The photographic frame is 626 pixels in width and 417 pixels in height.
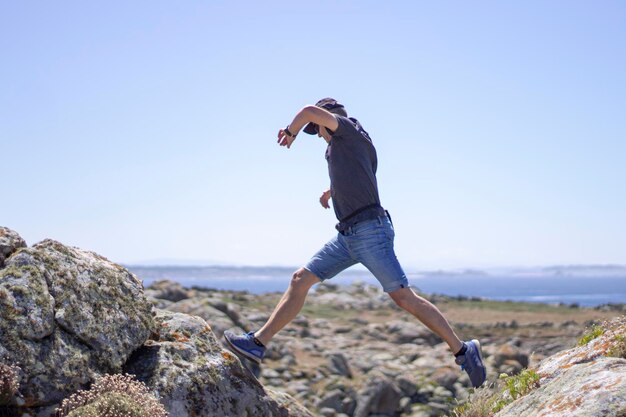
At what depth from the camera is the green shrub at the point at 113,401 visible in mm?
5695

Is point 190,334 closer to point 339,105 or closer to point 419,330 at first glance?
point 339,105

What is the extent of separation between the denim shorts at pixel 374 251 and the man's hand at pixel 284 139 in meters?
1.02

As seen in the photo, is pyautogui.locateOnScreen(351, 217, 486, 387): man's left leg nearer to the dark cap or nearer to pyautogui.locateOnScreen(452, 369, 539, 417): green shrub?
pyautogui.locateOnScreen(452, 369, 539, 417): green shrub

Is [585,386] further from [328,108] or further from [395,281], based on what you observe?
[328,108]

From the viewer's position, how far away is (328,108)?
8.00 metres

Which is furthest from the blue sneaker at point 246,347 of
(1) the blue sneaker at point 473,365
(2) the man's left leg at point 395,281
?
(1) the blue sneaker at point 473,365

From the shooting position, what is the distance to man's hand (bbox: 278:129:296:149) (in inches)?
289

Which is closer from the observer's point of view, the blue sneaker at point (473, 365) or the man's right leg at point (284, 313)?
the blue sneaker at point (473, 365)

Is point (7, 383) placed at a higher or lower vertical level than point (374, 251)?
lower

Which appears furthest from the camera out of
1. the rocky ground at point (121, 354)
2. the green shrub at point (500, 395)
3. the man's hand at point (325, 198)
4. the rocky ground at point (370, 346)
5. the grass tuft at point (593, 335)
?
the rocky ground at point (370, 346)

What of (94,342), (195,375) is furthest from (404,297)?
(94,342)

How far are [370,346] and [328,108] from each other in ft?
60.9

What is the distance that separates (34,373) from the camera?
236 inches

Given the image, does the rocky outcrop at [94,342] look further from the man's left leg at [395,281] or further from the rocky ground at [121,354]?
the man's left leg at [395,281]
